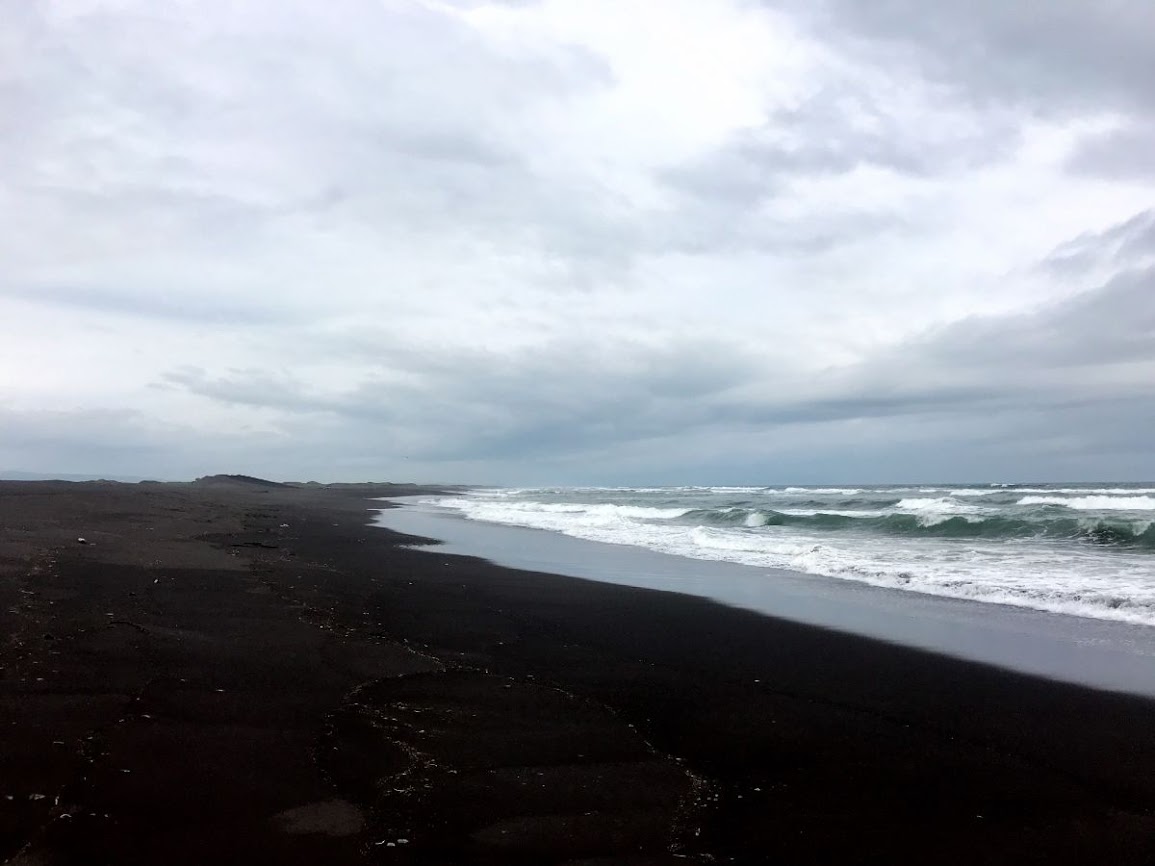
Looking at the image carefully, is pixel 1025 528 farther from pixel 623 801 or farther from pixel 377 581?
pixel 623 801

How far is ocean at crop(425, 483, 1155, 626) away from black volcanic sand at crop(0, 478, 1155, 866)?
5774 mm

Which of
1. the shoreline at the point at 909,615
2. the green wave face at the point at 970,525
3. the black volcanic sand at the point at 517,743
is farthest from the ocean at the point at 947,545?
the black volcanic sand at the point at 517,743

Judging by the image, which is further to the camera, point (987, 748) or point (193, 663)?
point (193, 663)

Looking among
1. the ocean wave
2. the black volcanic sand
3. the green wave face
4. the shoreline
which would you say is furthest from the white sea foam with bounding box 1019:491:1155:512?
the black volcanic sand

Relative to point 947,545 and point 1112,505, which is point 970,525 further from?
point 1112,505

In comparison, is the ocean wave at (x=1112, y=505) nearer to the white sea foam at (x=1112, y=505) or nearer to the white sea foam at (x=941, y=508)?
the white sea foam at (x=1112, y=505)

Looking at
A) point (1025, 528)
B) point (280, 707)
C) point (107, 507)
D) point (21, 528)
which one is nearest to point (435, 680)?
point (280, 707)

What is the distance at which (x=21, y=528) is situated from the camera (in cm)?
1619

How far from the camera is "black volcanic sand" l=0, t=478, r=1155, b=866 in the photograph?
3.90m

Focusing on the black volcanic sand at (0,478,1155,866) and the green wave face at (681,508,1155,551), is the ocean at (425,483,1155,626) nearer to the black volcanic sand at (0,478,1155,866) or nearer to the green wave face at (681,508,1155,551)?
the green wave face at (681,508,1155,551)

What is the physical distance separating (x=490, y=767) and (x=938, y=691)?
15.2 feet

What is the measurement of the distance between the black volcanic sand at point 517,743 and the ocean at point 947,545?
18.9ft

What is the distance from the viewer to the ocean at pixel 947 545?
13.3 metres

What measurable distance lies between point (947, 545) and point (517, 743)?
20.5 meters
